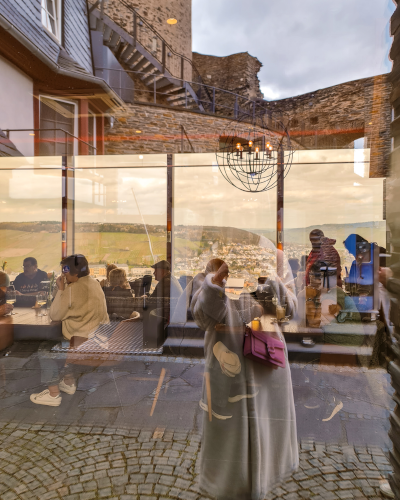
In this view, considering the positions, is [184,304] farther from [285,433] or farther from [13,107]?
[13,107]

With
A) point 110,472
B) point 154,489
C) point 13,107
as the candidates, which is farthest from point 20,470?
point 13,107

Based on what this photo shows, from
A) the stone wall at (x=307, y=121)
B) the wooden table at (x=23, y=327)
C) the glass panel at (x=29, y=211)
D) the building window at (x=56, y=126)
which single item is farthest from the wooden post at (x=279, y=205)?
the wooden table at (x=23, y=327)

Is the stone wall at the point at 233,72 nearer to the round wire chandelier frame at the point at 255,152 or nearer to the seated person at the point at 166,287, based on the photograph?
the round wire chandelier frame at the point at 255,152

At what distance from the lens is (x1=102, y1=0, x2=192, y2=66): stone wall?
1642mm

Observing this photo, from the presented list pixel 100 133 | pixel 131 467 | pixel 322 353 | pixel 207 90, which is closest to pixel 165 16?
pixel 207 90

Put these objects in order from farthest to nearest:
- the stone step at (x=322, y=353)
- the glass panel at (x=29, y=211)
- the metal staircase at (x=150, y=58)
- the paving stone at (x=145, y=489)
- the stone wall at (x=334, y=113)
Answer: the stone step at (x=322, y=353)
the glass panel at (x=29, y=211)
the metal staircase at (x=150, y=58)
the stone wall at (x=334, y=113)
the paving stone at (x=145, y=489)

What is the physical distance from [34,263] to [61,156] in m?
1.15

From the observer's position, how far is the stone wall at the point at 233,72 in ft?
5.39

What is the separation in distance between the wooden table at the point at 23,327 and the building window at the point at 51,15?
87.3 inches

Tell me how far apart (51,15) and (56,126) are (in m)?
0.68

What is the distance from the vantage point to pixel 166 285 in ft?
9.87

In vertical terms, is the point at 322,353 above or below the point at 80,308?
below

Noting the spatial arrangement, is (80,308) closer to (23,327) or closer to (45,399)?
(45,399)

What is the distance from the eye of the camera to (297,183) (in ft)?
7.77
